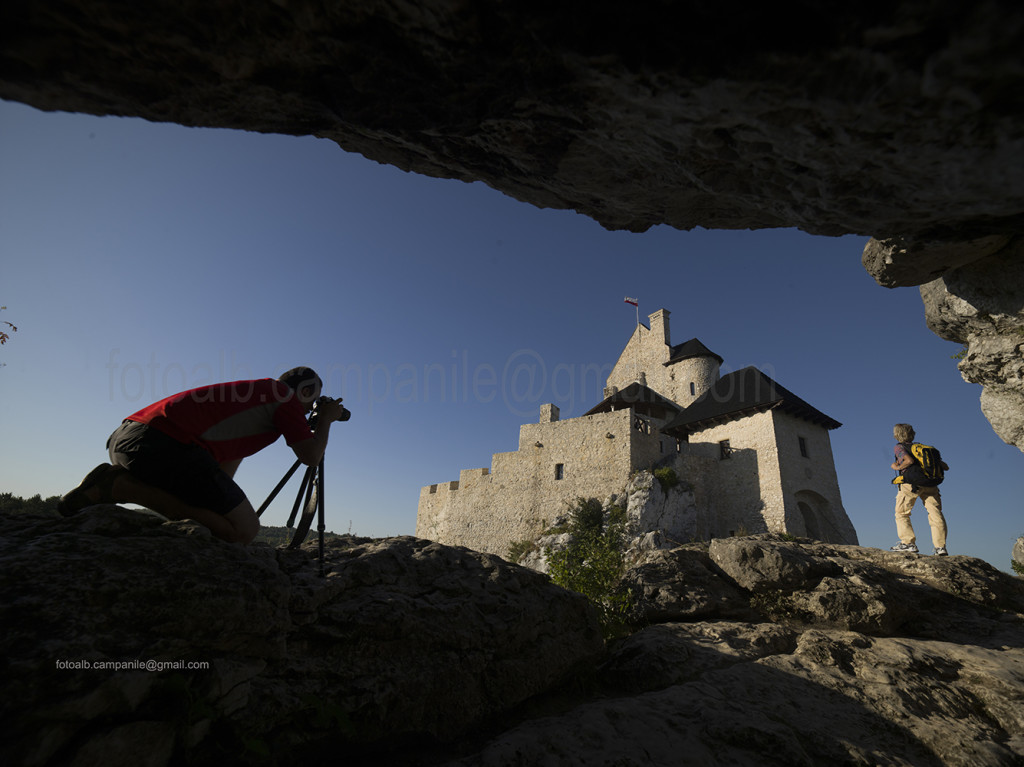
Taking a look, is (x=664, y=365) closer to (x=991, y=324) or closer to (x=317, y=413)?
(x=991, y=324)

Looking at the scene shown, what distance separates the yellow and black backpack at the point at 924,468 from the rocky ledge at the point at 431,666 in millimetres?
2774

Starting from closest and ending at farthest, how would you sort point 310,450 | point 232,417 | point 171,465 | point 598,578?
point 171,465
point 232,417
point 310,450
point 598,578

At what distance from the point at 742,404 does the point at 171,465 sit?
72.0 feet

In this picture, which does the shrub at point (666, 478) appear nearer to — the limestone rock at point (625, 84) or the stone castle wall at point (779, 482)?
the stone castle wall at point (779, 482)

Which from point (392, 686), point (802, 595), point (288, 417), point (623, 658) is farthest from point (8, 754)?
point (802, 595)

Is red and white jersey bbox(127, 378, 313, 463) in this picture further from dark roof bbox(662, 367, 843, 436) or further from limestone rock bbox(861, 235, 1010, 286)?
dark roof bbox(662, 367, 843, 436)

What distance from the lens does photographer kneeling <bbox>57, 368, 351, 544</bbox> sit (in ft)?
8.61

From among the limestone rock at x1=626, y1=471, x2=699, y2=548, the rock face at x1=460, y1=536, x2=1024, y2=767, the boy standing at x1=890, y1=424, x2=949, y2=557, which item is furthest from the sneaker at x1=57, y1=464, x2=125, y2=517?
the limestone rock at x1=626, y1=471, x2=699, y2=548

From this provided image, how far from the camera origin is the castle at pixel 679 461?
62.9ft

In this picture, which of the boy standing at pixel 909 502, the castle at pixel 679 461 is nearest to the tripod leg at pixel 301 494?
the boy standing at pixel 909 502

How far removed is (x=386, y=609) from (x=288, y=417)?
1413 millimetres

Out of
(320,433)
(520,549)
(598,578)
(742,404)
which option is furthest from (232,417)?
(520,549)

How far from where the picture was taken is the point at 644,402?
27.2 metres

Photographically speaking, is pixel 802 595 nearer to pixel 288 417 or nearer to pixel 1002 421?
pixel 1002 421
